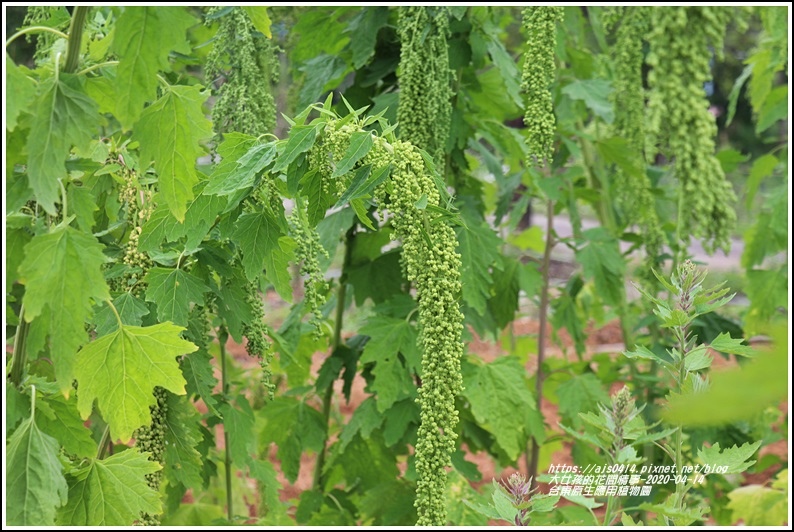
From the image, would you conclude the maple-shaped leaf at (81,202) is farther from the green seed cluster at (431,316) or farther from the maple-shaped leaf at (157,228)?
the green seed cluster at (431,316)

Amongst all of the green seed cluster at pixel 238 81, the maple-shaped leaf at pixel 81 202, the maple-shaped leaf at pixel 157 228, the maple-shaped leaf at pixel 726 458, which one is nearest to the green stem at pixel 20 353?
the maple-shaped leaf at pixel 81 202

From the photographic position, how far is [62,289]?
1.44 meters

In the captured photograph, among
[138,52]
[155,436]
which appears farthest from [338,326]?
[138,52]

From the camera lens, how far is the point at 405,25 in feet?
8.15

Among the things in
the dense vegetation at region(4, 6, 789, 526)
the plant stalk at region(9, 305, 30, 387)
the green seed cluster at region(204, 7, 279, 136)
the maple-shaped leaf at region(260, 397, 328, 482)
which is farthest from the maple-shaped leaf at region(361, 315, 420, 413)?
the plant stalk at region(9, 305, 30, 387)

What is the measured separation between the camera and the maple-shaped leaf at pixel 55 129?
1.39 meters

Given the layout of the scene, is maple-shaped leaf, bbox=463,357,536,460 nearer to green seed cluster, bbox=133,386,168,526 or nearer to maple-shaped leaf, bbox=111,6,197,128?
green seed cluster, bbox=133,386,168,526

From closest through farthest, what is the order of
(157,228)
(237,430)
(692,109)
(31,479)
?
1. (31,479)
2. (157,228)
3. (237,430)
4. (692,109)

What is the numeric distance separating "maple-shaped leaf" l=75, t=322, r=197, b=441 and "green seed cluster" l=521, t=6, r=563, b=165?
3.17 ft

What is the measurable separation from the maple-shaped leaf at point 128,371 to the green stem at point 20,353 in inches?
4.5

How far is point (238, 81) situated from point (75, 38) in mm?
904

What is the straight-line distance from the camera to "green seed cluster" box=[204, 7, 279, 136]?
2344 mm

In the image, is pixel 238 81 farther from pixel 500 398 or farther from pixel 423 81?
pixel 500 398

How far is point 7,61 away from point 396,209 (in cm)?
71
